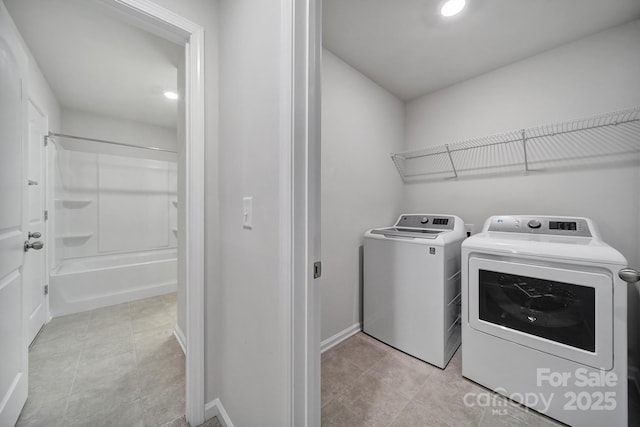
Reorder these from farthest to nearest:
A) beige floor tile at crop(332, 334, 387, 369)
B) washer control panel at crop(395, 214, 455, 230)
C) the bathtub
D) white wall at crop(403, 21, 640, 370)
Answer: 1. the bathtub
2. washer control panel at crop(395, 214, 455, 230)
3. beige floor tile at crop(332, 334, 387, 369)
4. white wall at crop(403, 21, 640, 370)

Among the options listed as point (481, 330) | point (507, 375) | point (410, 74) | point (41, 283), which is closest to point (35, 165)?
point (41, 283)

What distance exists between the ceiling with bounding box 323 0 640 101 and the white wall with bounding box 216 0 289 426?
0.75 m

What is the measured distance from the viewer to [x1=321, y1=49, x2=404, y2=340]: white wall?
1715 millimetres

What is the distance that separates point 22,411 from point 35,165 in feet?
5.84

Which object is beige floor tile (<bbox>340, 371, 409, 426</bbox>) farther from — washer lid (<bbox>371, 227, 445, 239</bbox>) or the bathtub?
the bathtub

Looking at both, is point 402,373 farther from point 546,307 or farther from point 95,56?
point 95,56

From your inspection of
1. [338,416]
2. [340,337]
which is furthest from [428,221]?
[338,416]

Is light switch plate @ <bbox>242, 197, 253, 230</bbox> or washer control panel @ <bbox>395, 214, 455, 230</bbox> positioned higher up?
light switch plate @ <bbox>242, 197, 253, 230</bbox>

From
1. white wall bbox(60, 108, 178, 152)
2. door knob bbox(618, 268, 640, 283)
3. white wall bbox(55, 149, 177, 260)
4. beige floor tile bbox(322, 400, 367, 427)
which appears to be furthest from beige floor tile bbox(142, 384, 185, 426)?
white wall bbox(60, 108, 178, 152)

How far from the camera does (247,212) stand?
92 centimetres

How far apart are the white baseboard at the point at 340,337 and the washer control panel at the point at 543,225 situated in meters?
1.30

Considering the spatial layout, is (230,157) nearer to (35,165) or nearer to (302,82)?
(302,82)

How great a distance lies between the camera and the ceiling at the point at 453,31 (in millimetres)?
1317

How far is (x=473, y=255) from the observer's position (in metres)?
1.35
